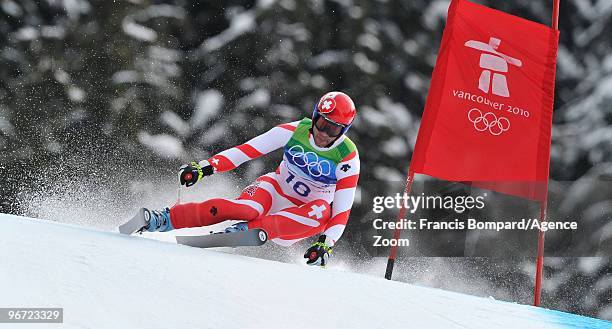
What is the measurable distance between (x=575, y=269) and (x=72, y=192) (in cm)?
894

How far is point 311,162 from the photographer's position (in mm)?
5062

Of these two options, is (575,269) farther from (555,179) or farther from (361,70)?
(361,70)

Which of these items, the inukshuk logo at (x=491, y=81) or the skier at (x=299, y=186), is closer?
the skier at (x=299, y=186)

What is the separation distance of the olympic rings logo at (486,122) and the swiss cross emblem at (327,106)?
1.35 meters

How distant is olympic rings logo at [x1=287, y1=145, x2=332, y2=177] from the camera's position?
504cm

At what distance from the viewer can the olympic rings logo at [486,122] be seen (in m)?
5.79

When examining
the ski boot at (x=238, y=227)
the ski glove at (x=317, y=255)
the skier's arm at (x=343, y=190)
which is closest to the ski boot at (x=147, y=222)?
the ski boot at (x=238, y=227)

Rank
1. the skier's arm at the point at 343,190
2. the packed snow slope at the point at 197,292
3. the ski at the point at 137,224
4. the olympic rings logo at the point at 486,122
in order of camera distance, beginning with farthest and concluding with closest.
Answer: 1. the olympic rings logo at the point at 486,122
2. the skier's arm at the point at 343,190
3. the ski at the point at 137,224
4. the packed snow slope at the point at 197,292

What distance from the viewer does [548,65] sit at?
596 cm

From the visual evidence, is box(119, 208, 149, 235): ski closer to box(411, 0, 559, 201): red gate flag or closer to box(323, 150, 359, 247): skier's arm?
box(323, 150, 359, 247): skier's arm

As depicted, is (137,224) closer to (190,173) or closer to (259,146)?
(190,173)

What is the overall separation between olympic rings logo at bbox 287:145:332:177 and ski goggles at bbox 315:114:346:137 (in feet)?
0.66
